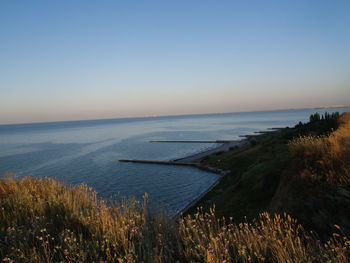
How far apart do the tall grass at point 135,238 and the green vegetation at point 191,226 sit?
2cm

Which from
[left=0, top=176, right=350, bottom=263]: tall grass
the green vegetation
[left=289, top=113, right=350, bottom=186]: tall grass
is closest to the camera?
[left=0, top=176, right=350, bottom=263]: tall grass

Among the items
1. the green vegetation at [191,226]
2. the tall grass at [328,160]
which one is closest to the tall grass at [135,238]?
the green vegetation at [191,226]

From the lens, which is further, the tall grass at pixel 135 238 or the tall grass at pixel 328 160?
the tall grass at pixel 328 160

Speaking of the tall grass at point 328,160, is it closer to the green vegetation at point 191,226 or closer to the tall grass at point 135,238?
the green vegetation at point 191,226

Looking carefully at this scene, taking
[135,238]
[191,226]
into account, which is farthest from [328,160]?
[135,238]

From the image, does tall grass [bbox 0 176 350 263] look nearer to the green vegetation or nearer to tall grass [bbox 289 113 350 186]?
the green vegetation

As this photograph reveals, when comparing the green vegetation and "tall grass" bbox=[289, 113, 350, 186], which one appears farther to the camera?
"tall grass" bbox=[289, 113, 350, 186]

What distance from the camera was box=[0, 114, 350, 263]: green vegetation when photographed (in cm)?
Result: 315

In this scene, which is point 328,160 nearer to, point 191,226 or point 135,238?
point 191,226

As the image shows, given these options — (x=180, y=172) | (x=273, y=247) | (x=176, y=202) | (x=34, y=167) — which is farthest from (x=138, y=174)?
(x=273, y=247)

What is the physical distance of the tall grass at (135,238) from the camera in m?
3.02

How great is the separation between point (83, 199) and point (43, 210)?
102 centimetres

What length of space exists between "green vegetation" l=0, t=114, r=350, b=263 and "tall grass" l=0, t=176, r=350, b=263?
0.02 meters

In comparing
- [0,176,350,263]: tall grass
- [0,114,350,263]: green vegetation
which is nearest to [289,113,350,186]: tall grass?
[0,114,350,263]: green vegetation
